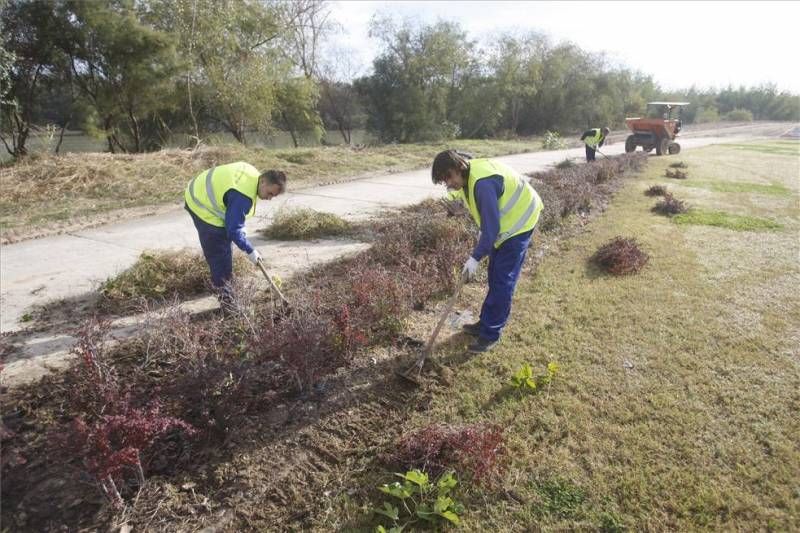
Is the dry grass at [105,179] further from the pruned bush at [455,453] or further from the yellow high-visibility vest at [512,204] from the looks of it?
the pruned bush at [455,453]

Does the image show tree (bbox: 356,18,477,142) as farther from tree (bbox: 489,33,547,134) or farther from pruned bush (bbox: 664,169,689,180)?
pruned bush (bbox: 664,169,689,180)

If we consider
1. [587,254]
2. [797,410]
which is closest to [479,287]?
[587,254]

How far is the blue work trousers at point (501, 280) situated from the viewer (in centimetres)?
354

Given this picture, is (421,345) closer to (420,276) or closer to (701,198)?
(420,276)

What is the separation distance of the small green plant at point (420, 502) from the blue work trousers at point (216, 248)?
235 centimetres

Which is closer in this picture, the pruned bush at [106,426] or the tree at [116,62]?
the pruned bush at [106,426]

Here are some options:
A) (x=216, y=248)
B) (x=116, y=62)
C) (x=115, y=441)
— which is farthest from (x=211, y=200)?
(x=116, y=62)

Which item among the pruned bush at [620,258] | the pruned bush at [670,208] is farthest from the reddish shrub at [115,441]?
the pruned bush at [670,208]

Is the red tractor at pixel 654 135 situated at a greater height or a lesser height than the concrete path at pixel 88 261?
greater

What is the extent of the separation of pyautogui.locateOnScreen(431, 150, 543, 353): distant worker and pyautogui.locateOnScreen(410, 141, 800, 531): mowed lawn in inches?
14.7

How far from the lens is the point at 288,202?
9.07 m

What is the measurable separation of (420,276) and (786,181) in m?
14.8

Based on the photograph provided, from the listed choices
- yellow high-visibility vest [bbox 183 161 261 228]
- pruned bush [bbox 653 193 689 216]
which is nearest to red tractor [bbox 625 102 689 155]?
pruned bush [bbox 653 193 689 216]

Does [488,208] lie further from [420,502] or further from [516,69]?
[516,69]
